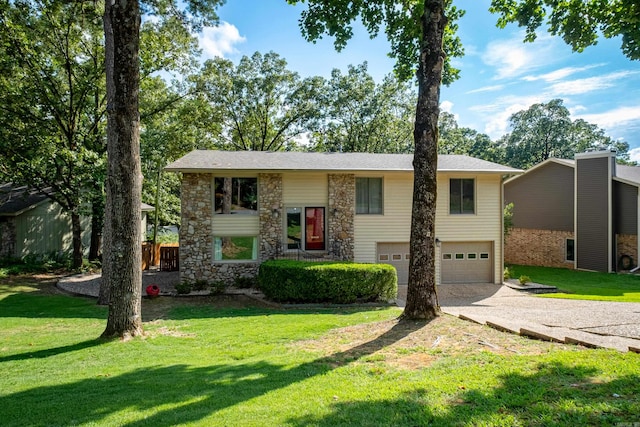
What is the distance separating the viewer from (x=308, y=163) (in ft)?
50.6

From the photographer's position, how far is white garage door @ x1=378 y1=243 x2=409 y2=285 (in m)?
15.9

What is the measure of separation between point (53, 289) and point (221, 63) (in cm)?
1668

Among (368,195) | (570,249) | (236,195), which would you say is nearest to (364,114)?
(368,195)

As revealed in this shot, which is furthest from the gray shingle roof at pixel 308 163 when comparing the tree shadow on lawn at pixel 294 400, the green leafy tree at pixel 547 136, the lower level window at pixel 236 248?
the green leafy tree at pixel 547 136

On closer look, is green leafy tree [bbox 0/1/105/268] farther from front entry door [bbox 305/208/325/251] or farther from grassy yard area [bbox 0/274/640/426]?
grassy yard area [bbox 0/274/640/426]

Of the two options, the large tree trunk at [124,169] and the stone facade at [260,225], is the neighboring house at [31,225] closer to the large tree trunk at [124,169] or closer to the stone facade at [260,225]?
the stone facade at [260,225]

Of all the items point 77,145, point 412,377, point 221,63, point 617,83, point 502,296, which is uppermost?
point 221,63

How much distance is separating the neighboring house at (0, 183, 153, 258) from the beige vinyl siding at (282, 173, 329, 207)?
11.7m

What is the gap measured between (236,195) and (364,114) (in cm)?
1826

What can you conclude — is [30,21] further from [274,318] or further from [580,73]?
[580,73]

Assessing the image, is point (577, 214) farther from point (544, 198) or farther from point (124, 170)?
point (124, 170)

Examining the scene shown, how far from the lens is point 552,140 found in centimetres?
4369

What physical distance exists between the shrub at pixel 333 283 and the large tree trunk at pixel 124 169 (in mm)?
5333

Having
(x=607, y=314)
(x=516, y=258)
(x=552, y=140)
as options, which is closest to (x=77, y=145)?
(x=607, y=314)
